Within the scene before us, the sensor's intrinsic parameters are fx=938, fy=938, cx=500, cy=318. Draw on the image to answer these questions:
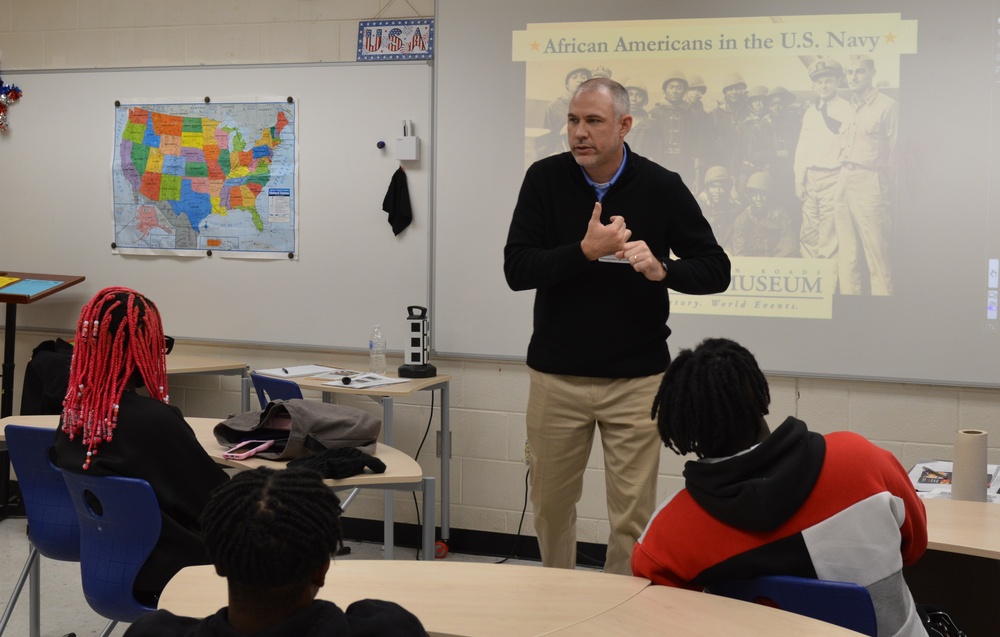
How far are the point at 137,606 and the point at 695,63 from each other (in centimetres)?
294

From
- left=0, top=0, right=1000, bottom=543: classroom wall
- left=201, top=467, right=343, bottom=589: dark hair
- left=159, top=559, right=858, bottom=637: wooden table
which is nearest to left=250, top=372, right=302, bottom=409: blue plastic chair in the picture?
left=0, top=0, right=1000, bottom=543: classroom wall

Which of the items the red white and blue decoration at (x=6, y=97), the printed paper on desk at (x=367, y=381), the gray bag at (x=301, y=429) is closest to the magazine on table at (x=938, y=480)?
the gray bag at (x=301, y=429)

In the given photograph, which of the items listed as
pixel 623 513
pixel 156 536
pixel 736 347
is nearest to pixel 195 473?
pixel 156 536

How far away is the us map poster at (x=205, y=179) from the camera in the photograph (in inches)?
178

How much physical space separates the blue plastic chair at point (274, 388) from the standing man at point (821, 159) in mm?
2114

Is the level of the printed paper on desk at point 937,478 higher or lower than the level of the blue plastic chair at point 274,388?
lower

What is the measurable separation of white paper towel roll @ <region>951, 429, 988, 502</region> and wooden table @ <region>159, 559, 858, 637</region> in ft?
3.33

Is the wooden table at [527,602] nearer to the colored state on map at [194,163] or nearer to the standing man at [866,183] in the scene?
the standing man at [866,183]

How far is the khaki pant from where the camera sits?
2641 mm

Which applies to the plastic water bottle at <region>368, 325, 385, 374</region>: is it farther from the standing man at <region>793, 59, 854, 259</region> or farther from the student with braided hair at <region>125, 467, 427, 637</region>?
the student with braided hair at <region>125, 467, 427, 637</region>

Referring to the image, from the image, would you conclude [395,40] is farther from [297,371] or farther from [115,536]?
[115,536]

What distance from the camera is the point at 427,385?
3.99 metres

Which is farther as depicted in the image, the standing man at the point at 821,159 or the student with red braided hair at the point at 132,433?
the standing man at the point at 821,159

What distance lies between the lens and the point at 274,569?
113 centimetres
